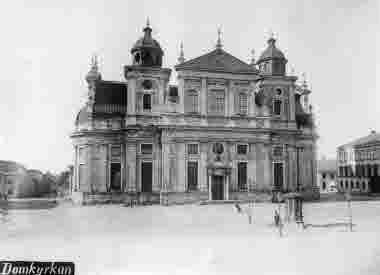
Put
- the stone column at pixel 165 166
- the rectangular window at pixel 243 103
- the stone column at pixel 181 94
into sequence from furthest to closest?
the rectangular window at pixel 243 103, the stone column at pixel 181 94, the stone column at pixel 165 166

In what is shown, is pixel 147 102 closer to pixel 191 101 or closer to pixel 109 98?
pixel 109 98

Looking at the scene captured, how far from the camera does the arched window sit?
71.1ft

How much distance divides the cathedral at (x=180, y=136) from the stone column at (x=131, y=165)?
67 millimetres

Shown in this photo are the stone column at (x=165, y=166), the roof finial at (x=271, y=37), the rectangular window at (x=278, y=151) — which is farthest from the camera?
the rectangular window at (x=278, y=151)

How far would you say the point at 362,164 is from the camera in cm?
1947

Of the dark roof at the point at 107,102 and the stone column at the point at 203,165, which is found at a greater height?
the dark roof at the point at 107,102

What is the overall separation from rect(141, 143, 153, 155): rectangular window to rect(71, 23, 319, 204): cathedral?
7 centimetres

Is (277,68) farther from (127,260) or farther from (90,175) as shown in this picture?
(127,260)

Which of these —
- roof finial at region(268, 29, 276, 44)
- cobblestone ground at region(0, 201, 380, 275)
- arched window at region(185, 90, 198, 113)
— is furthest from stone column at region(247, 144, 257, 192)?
roof finial at region(268, 29, 276, 44)

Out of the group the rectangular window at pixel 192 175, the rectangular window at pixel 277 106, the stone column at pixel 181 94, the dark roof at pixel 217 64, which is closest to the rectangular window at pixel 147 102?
the stone column at pixel 181 94

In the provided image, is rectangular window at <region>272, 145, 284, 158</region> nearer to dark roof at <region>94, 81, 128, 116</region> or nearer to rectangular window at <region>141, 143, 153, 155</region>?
rectangular window at <region>141, 143, 153, 155</region>

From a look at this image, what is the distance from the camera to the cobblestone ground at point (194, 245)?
868cm

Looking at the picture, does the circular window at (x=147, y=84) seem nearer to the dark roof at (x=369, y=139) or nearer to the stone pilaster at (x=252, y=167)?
the stone pilaster at (x=252, y=167)

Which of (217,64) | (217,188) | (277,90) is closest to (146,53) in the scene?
Result: (217,64)
